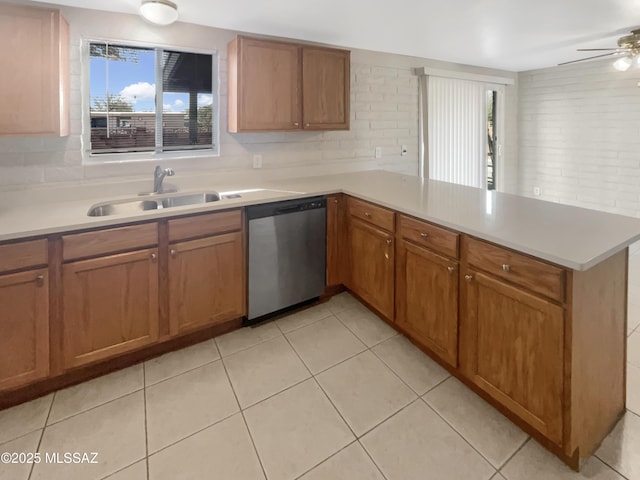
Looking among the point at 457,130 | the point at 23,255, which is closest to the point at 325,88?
the point at 457,130

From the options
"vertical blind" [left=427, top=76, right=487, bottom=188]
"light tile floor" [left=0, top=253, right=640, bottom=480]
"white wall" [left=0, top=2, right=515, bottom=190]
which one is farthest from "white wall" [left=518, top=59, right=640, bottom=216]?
"light tile floor" [left=0, top=253, right=640, bottom=480]

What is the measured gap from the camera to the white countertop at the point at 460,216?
1420 mm

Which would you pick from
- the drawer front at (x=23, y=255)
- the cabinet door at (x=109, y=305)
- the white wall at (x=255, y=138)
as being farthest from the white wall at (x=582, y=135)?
the drawer front at (x=23, y=255)

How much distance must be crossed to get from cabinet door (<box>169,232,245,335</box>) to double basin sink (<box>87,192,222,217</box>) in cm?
42

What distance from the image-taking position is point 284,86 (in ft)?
9.11

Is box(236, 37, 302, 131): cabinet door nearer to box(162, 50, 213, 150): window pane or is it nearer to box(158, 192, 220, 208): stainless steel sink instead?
box(162, 50, 213, 150): window pane

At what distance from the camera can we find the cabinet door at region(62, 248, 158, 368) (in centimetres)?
189

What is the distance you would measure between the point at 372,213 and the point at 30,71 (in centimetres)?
208

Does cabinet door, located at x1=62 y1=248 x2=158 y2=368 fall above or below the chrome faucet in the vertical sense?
below

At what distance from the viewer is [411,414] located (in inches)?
69.7

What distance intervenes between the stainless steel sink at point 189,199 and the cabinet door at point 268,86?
21.0 inches

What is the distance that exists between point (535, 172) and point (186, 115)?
15.1ft

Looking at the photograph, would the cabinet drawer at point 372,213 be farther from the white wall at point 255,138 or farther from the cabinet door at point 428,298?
the white wall at point 255,138

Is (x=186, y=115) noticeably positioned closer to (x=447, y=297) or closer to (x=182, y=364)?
(x=182, y=364)
